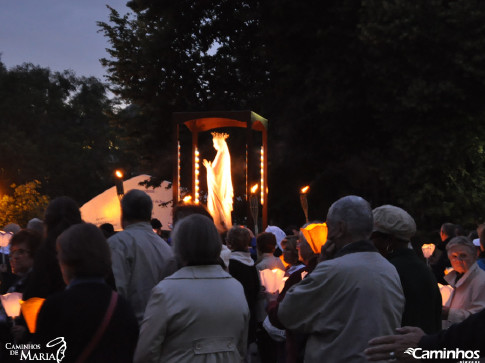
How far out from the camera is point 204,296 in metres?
4.18

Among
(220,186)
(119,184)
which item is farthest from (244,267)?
(220,186)

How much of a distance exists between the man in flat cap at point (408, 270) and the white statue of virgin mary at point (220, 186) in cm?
1221

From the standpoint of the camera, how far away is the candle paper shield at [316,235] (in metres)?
5.78

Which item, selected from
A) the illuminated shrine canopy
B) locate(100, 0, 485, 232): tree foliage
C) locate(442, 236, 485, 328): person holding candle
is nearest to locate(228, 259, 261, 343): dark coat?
locate(442, 236, 485, 328): person holding candle

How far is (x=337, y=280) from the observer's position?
412cm

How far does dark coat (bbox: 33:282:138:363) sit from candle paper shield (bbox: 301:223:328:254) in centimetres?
234

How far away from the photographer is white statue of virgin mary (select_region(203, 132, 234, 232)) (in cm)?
1695

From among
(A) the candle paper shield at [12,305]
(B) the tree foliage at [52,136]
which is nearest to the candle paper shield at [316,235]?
(A) the candle paper shield at [12,305]

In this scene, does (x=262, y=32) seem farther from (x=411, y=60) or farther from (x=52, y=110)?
(x=52, y=110)

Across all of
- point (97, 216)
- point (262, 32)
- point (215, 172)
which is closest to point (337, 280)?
point (215, 172)

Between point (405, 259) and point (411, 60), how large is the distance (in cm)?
1459

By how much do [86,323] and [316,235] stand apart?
2624 mm

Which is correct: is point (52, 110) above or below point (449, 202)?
above

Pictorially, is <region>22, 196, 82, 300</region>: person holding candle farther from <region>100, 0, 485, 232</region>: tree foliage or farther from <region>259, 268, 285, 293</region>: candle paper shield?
<region>100, 0, 485, 232</region>: tree foliage
